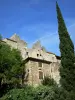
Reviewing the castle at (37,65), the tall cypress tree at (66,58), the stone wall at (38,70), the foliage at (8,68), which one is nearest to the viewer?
the tall cypress tree at (66,58)

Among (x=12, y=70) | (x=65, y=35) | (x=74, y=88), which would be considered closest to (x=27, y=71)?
(x=12, y=70)

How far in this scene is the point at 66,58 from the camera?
2236cm

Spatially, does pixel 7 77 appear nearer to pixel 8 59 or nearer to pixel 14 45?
pixel 8 59

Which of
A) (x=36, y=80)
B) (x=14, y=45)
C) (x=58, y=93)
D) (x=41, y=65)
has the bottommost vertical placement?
(x=58, y=93)

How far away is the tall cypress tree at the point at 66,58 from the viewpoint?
68.8ft

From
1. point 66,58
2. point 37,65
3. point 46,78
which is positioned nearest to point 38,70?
point 37,65

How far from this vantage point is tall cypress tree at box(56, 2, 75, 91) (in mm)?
20984

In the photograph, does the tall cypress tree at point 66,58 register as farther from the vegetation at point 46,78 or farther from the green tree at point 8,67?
the green tree at point 8,67

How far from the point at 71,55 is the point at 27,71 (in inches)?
878

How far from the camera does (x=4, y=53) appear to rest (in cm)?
3703

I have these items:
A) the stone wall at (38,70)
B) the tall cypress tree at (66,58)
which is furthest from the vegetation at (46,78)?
the stone wall at (38,70)

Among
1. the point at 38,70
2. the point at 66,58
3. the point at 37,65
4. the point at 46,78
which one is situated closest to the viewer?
the point at 66,58

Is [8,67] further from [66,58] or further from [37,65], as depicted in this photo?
[66,58]

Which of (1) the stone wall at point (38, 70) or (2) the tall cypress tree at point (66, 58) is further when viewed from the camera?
(1) the stone wall at point (38, 70)
